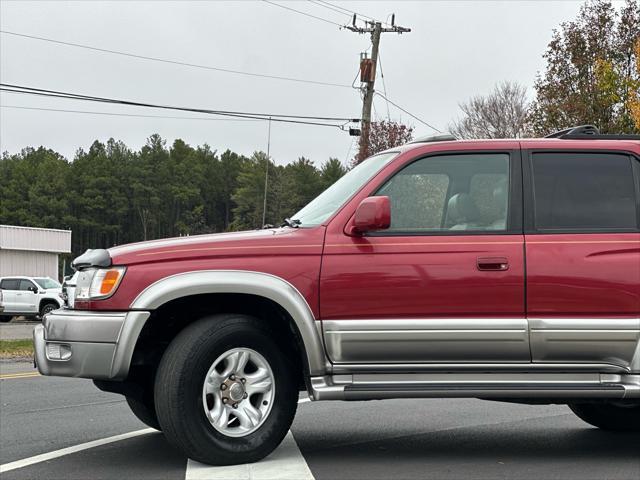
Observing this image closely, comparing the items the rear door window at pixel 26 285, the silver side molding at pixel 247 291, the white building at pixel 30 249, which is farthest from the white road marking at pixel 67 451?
the white building at pixel 30 249

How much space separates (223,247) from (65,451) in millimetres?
1959

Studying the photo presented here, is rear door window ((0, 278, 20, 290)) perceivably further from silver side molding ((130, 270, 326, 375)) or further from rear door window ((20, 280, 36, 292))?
silver side molding ((130, 270, 326, 375))

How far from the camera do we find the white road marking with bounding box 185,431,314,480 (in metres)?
5.74

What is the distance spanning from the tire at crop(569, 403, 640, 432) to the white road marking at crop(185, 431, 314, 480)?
248 centimetres

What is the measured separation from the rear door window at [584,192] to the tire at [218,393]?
183 cm

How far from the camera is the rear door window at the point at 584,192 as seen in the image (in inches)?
256

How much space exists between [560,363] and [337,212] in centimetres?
159

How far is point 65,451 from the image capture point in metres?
6.98

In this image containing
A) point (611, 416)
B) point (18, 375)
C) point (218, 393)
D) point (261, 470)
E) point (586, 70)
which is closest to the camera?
point (261, 470)

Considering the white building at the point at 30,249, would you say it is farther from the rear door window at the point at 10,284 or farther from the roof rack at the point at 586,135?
the roof rack at the point at 586,135

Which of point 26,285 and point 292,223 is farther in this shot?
point 26,285

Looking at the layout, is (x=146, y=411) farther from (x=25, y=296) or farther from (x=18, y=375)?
(x=25, y=296)

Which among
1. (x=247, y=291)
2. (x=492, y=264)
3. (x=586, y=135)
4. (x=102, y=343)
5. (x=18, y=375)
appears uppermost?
(x=586, y=135)

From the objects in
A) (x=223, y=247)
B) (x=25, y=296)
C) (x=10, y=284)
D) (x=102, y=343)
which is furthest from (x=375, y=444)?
(x=10, y=284)
